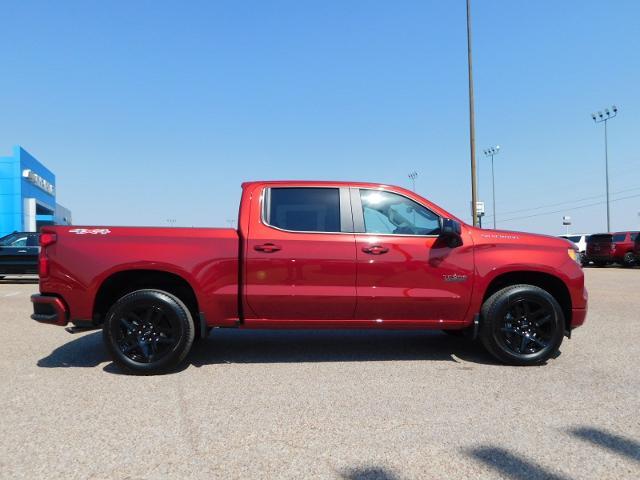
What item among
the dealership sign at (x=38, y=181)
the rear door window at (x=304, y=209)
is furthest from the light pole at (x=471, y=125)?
the dealership sign at (x=38, y=181)

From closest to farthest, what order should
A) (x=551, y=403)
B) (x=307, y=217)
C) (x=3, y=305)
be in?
(x=551, y=403) < (x=307, y=217) < (x=3, y=305)

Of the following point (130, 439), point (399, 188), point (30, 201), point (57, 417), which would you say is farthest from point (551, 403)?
point (30, 201)

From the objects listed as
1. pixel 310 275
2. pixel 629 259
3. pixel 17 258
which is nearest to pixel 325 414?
pixel 310 275

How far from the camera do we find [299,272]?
4.46 meters

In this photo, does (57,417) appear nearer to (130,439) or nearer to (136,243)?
(130,439)

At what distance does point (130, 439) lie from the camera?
2947 millimetres

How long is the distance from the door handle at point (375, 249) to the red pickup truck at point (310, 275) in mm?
11

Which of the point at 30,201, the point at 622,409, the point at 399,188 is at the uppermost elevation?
the point at 30,201

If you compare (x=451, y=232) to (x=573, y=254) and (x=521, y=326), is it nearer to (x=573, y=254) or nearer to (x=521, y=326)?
(x=521, y=326)

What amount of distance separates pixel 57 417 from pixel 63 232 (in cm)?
186

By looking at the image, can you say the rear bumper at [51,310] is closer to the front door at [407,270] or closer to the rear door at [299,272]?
the rear door at [299,272]

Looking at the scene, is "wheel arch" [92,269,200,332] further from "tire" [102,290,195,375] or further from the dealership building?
the dealership building

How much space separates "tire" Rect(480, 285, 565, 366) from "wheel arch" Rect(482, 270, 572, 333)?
7.3 inches

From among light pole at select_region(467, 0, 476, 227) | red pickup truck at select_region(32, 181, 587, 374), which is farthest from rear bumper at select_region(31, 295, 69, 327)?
light pole at select_region(467, 0, 476, 227)
